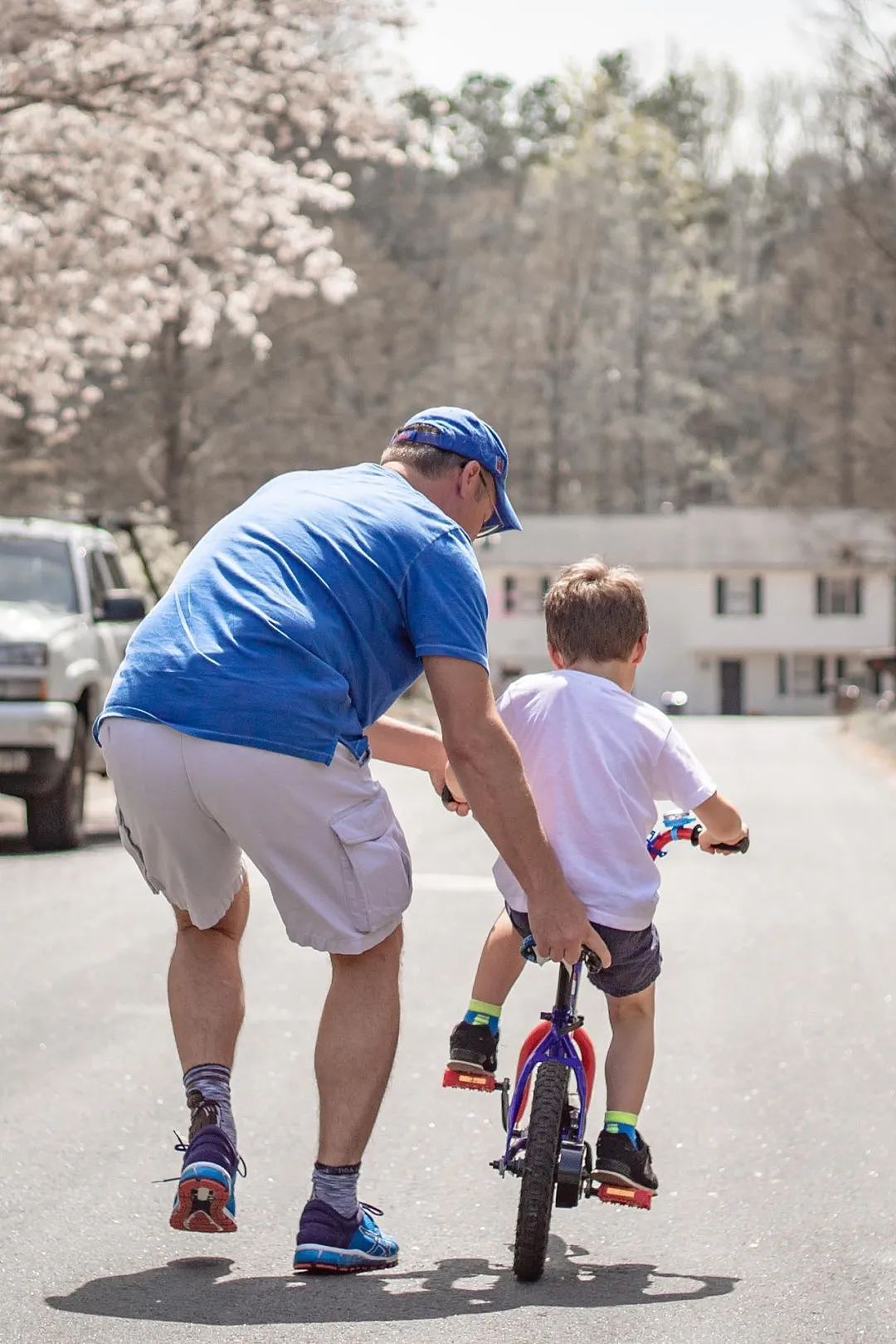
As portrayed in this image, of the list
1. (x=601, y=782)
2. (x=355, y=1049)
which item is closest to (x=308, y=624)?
(x=601, y=782)

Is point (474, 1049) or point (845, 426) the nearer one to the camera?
point (474, 1049)

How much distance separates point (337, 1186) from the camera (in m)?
4.40

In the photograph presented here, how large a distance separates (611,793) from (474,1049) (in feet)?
2.40

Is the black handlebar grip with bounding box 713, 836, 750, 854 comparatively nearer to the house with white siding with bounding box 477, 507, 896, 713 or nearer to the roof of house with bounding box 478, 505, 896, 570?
the roof of house with bounding box 478, 505, 896, 570

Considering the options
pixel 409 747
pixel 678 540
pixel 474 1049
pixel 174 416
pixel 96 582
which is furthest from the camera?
pixel 678 540

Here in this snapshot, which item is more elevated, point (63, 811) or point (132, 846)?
point (132, 846)

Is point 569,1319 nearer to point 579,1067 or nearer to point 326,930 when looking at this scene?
point 579,1067

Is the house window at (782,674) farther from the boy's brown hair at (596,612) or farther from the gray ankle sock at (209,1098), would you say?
the gray ankle sock at (209,1098)

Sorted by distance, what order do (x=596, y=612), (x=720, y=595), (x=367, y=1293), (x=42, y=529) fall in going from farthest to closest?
(x=720, y=595) → (x=42, y=529) → (x=596, y=612) → (x=367, y=1293)

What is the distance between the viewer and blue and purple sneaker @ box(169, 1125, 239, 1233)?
4.35 meters

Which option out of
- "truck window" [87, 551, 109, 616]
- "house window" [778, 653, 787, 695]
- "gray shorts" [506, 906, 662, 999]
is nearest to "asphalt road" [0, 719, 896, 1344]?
"gray shorts" [506, 906, 662, 999]

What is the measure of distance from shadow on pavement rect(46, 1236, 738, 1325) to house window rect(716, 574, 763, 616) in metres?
68.4

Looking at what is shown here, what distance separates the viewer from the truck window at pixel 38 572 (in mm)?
14898

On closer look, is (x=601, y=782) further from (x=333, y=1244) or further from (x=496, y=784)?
(x=333, y=1244)
